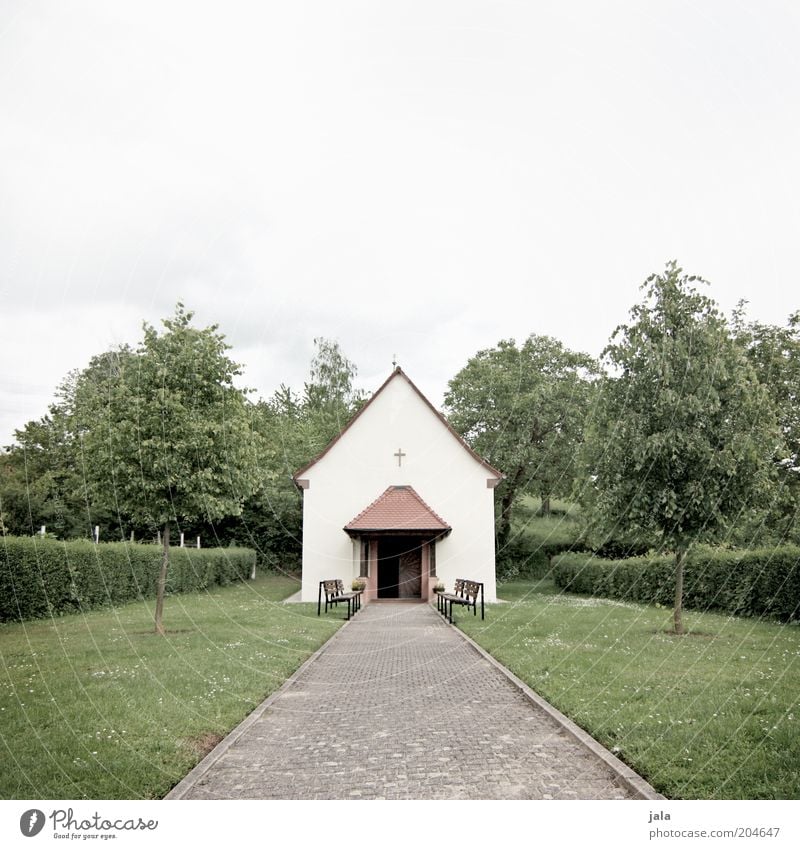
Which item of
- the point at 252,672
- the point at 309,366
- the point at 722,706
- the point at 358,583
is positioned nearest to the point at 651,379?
the point at 722,706

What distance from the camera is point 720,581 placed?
65.4 feet

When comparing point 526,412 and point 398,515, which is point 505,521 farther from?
point 398,515

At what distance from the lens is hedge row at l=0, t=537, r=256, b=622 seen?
579 inches

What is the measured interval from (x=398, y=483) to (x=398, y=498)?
94 centimetres

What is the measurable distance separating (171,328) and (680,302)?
995 cm

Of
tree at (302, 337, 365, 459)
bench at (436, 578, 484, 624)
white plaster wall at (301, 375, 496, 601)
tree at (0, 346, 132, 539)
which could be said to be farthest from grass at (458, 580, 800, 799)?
tree at (302, 337, 365, 459)

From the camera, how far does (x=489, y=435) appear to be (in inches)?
1309

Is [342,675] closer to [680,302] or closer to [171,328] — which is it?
[171,328]

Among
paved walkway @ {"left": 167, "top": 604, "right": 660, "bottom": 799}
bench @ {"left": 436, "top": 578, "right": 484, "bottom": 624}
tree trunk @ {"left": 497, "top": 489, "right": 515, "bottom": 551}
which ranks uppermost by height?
tree trunk @ {"left": 497, "top": 489, "right": 515, "bottom": 551}

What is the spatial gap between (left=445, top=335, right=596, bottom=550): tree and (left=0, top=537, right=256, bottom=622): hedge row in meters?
14.5

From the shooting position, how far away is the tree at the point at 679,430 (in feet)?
39.7

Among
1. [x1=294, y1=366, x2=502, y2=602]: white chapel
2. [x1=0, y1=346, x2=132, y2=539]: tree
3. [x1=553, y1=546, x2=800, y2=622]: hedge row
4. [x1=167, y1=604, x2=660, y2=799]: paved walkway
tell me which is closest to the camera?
[x1=167, y1=604, x2=660, y2=799]: paved walkway

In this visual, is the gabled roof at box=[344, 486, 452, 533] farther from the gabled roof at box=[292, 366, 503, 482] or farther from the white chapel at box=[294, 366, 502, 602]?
the gabled roof at box=[292, 366, 503, 482]

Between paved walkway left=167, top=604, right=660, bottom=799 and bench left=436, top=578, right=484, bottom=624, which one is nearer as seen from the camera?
paved walkway left=167, top=604, right=660, bottom=799
